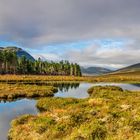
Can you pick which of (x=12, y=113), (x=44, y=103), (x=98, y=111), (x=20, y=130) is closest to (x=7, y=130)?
(x=20, y=130)

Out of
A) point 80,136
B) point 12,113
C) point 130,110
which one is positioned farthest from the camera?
point 12,113

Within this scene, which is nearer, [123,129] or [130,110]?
[123,129]

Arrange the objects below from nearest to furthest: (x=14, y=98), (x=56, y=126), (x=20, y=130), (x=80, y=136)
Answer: (x=80, y=136) → (x=56, y=126) → (x=20, y=130) → (x=14, y=98)

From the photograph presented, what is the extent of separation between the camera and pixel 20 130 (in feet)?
90.3

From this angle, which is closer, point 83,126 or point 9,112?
point 83,126

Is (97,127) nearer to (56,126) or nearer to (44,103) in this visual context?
(56,126)

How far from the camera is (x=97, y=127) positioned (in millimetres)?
23641

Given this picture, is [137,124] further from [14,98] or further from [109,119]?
[14,98]

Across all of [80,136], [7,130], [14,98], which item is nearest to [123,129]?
[80,136]

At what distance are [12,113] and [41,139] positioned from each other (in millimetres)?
19347

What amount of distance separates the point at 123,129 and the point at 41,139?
258 inches

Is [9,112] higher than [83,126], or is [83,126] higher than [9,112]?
[83,126]

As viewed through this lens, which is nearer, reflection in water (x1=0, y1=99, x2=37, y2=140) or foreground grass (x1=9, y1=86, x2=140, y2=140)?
foreground grass (x1=9, y1=86, x2=140, y2=140)

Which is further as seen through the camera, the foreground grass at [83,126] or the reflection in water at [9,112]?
the reflection in water at [9,112]
